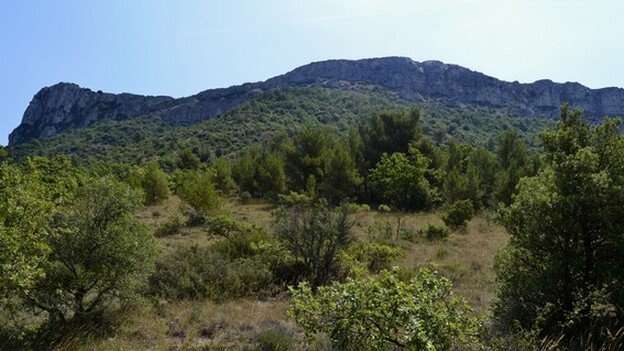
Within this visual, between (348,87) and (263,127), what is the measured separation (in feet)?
154

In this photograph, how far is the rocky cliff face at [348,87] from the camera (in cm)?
10262

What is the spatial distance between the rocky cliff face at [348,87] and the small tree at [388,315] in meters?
98.1

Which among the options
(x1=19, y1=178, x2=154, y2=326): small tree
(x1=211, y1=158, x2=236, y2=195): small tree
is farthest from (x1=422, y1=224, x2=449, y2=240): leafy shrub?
(x1=211, y1=158, x2=236, y2=195): small tree

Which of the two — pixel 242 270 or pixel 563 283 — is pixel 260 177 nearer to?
pixel 242 270

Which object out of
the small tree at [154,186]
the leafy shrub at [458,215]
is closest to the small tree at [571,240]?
the leafy shrub at [458,215]

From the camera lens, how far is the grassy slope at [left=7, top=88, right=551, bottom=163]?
2455 inches

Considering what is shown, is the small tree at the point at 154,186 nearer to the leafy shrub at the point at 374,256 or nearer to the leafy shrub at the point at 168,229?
the leafy shrub at the point at 168,229

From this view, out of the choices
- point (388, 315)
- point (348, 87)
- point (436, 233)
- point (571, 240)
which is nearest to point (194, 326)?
point (388, 315)

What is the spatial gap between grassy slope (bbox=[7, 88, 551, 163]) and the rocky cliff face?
12.6 metres

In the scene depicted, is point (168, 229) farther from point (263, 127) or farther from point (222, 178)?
point (263, 127)

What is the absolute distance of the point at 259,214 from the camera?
77.8ft

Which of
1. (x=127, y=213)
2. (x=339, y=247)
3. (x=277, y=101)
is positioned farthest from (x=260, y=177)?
(x=277, y=101)

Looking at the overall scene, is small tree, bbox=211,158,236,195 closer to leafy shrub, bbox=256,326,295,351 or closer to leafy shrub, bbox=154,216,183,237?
leafy shrub, bbox=154,216,183,237

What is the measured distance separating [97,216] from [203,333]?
2662 millimetres
